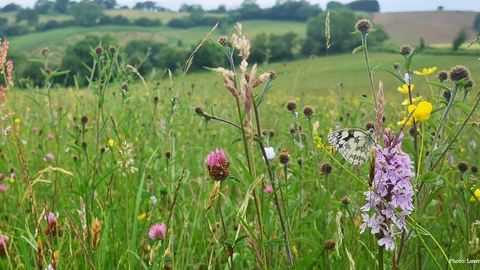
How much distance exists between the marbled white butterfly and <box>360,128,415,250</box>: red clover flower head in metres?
0.15

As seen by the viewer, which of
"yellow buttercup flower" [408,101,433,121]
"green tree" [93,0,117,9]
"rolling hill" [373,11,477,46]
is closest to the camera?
"yellow buttercup flower" [408,101,433,121]

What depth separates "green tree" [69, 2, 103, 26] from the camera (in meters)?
54.2

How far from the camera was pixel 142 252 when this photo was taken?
1377mm

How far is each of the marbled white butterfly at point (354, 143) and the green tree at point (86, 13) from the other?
57.3m

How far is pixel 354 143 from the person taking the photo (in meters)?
1.05

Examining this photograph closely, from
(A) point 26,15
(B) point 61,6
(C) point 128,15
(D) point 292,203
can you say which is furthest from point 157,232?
(B) point 61,6

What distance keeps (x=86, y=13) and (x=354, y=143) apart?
59924 mm

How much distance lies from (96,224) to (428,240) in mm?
886

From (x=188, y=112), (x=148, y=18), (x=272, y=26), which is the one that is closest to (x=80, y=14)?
(x=148, y=18)

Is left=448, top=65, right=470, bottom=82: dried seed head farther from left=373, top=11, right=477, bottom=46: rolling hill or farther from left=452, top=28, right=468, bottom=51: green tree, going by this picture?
left=373, top=11, right=477, bottom=46: rolling hill

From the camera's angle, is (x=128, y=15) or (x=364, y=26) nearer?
(x=364, y=26)

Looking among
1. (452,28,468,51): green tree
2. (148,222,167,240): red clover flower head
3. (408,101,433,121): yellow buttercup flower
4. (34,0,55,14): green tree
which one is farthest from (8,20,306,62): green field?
(408,101,433,121): yellow buttercup flower

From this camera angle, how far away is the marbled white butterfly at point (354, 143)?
3.36 feet

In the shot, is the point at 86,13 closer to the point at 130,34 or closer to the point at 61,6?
the point at 130,34
